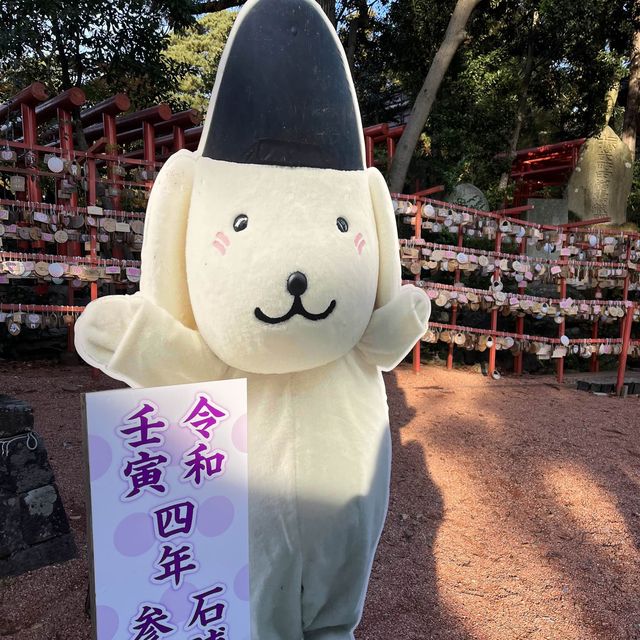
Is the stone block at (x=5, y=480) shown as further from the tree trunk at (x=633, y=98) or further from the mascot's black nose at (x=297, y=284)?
the tree trunk at (x=633, y=98)

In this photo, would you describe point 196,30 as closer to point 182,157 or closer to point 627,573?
point 182,157

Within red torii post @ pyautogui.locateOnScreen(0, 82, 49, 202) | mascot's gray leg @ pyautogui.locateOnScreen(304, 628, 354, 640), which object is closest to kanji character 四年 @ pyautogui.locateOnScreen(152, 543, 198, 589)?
mascot's gray leg @ pyautogui.locateOnScreen(304, 628, 354, 640)

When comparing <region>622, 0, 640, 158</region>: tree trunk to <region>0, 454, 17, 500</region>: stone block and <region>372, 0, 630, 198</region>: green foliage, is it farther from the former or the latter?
<region>0, 454, 17, 500</region>: stone block

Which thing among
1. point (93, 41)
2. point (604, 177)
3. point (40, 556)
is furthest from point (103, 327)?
point (604, 177)

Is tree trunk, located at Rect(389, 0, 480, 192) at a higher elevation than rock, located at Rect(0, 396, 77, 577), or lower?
higher

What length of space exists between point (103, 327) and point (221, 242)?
0.42 meters

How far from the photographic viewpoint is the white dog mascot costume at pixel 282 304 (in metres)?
1.49

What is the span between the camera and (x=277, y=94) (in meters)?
1.54

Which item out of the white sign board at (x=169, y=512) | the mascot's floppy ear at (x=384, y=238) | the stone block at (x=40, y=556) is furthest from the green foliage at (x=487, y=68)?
the white sign board at (x=169, y=512)

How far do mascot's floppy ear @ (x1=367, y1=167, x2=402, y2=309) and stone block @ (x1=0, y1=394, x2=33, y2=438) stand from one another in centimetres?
182

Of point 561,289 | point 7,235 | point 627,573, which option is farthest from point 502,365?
point 7,235

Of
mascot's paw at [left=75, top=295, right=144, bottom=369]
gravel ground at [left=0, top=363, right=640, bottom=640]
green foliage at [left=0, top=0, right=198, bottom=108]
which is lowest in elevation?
gravel ground at [left=0, top=363, right=640, bottom=640]

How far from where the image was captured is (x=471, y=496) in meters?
3.61

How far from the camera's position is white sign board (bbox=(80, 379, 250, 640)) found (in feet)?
3.86
